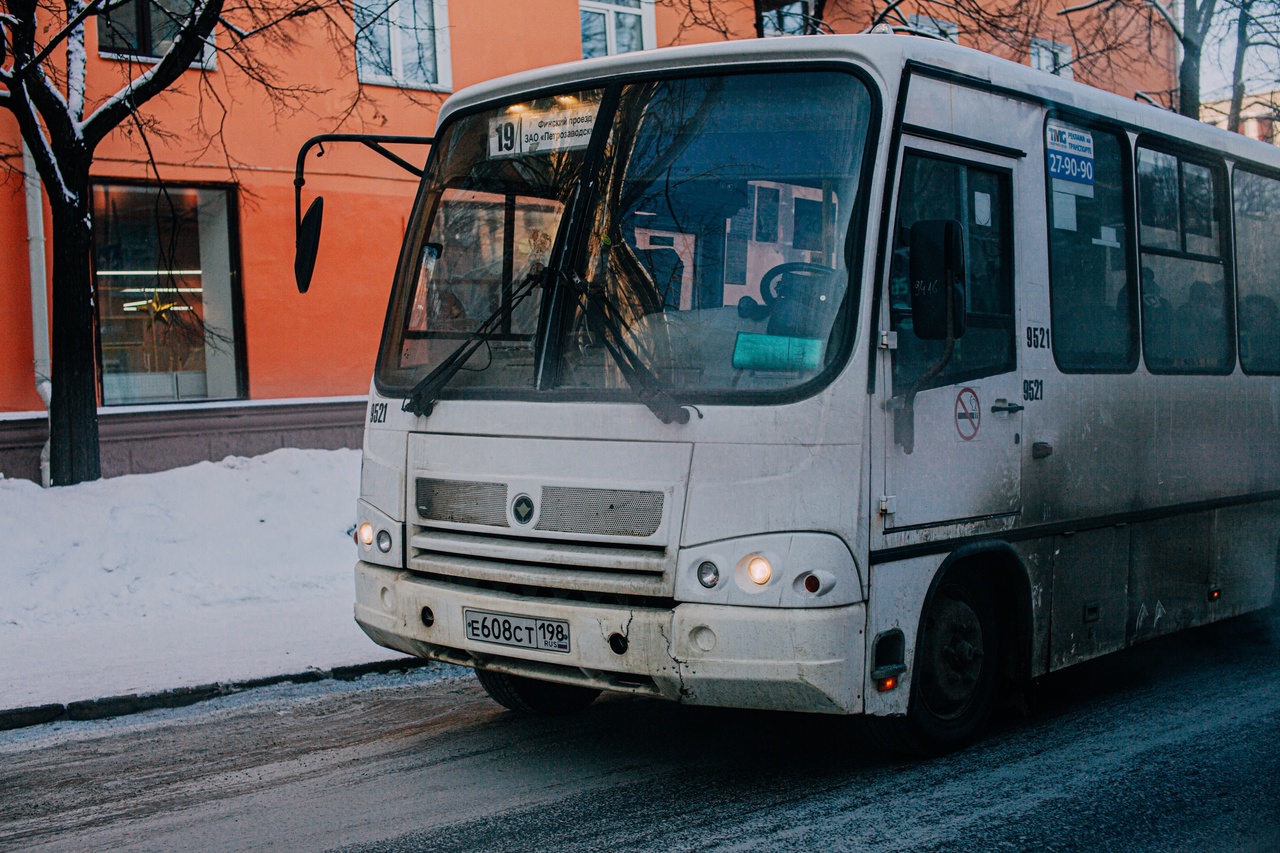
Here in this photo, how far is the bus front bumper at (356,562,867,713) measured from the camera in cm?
479

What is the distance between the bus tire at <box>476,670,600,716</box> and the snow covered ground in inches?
63.4

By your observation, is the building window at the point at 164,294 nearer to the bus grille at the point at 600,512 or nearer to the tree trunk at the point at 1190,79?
the bus grille at the point at 600,512

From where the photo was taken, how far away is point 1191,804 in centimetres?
503

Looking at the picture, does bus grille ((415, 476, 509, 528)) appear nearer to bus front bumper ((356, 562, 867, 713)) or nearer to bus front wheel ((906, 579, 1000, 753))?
bus front bumper ((356, 562, 867, 713))

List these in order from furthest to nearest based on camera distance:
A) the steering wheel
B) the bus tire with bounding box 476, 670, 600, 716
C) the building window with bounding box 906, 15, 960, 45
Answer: the building window with bounding box 906, 15, 960, 45 → the bus tire with bounding box 476, 670, 600, 716 → the steering wheel

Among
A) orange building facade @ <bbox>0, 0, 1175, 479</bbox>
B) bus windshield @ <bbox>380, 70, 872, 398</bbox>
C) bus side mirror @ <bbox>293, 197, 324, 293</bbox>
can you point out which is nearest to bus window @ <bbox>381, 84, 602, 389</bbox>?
bus windshield @ <bbox>380, 70, 872, 398</bbox>

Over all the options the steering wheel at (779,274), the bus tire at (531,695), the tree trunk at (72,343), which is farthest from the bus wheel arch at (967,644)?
the tree trunk at (72,343)

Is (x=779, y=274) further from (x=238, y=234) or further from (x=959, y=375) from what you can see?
(x=238, y=234)

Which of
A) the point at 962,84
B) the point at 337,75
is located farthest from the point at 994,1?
the point at 962,84

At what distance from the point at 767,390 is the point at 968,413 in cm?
106

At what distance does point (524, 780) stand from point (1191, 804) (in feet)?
8.48

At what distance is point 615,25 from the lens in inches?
696

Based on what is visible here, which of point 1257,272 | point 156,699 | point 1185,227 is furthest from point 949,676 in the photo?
point 156,699

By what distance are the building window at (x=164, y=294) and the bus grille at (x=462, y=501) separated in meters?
8.92
